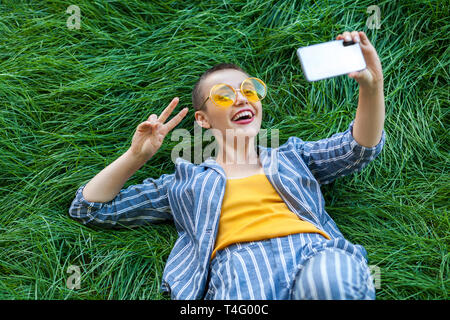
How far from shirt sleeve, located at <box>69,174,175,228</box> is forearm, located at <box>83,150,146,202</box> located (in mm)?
36

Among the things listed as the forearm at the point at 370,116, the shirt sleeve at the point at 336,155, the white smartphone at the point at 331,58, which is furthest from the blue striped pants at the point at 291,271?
the white smartphone at the point at 331,58

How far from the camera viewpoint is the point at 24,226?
213 centimetres

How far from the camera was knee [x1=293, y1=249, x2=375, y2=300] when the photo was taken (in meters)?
1.44

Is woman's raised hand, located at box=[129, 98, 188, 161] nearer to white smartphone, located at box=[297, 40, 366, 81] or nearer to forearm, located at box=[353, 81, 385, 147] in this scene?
white smartphone, located at box=[297, 40, 366, 81]

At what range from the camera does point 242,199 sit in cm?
185

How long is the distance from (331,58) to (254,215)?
0.70 meters

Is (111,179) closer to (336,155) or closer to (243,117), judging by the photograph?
(243,117)

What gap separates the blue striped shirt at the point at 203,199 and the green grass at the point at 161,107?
0.13 metres

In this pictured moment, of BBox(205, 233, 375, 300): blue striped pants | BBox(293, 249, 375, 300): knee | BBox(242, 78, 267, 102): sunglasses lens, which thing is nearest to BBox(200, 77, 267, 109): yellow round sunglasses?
BBox(242, 78, 267, 102): sunglasses lens

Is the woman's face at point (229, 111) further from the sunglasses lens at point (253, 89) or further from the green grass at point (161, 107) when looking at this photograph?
the green grass at point (161, 107)

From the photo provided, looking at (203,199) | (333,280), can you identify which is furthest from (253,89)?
(333,280)

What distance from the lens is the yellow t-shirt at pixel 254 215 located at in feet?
5.77
